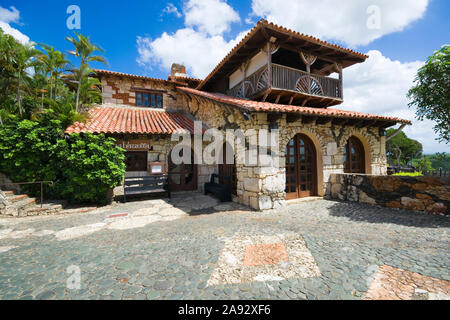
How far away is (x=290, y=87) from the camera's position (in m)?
7.26

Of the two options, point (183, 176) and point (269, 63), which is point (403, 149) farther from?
point (183, 176)

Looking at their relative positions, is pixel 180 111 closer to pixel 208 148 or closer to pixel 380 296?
pixel 208 148

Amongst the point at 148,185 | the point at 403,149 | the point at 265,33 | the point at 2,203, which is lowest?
the point at 2,203

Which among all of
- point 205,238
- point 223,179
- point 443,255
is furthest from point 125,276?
point 223,179

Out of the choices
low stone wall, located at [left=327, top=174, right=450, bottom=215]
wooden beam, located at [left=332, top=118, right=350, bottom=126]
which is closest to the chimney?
wooden beam, located at [left=332, top=118, right=350, bottom=126]

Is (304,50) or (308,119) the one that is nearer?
(308,119)

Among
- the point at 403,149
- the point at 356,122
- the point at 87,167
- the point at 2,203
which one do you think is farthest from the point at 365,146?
the point at 403,149

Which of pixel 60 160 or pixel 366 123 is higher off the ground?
pixel 366 123

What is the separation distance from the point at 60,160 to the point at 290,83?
9.01m

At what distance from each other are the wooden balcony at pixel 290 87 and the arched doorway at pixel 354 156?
196cm

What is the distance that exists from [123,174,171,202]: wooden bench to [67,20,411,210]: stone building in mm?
858

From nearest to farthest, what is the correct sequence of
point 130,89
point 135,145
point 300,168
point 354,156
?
point 300,168 → point 135,145 → point 354,156 → point 130,89

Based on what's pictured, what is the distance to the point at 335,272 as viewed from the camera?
244 centimetres

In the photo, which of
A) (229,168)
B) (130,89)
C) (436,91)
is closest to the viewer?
(436,91)
